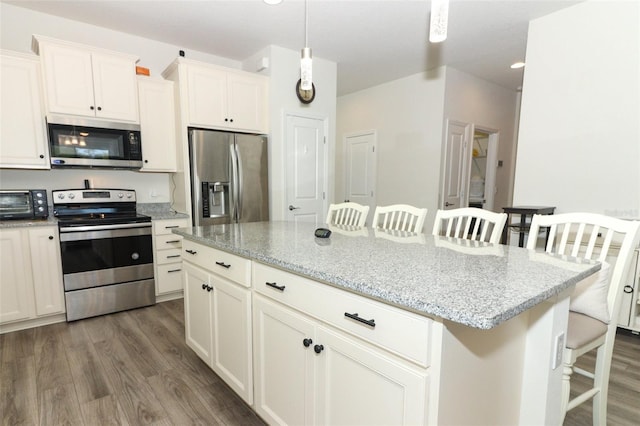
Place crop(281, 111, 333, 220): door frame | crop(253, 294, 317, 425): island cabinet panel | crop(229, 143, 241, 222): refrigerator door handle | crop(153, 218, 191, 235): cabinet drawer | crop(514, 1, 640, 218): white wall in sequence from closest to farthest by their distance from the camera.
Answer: crop(253, 294, 317, 425): island cabinet panel < crop(514, 1, 640, 218): white wall < crop(153, 218, 191, 235): cabinet drawer < crop(229, 143, 241, 222): refrigerator door handle < crop(281, 111, 333, 220): door frame

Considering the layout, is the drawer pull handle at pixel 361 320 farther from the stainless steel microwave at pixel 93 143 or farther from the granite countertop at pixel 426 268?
the stainless steel microwave at pixel 93 143

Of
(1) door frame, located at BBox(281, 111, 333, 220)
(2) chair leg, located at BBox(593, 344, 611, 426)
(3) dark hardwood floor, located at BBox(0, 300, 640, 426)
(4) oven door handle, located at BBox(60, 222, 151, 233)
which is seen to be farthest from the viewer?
(1) door frame, located at BBox(281, 111, 333, 220)

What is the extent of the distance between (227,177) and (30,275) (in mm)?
1845

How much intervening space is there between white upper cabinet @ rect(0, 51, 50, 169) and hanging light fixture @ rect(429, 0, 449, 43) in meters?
3.19

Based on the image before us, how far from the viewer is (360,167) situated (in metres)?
5.41

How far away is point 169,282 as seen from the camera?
3.33m

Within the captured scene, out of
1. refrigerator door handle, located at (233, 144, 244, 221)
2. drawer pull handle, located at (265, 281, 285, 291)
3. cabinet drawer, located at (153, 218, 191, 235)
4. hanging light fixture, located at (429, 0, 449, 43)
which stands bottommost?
cabinet drawer, located at (153, 218, 191, 235)

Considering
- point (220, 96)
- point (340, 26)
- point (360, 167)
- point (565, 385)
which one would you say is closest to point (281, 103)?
point (220, 96)

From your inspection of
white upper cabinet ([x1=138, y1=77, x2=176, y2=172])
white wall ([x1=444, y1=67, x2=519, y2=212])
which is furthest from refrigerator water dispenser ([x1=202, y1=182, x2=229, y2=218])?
white wall ([x1=444, y1=67, x2=519, y2=212])

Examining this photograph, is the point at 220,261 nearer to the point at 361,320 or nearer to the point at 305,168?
the point at 361,320

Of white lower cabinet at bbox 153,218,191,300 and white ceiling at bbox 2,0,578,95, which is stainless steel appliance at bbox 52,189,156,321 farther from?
white ceiling at bbox 2,0,578,95

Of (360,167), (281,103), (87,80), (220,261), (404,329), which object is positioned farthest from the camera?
(360,167)

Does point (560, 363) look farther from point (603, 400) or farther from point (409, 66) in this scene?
point (409, 66)

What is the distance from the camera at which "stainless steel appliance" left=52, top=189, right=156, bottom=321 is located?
2.80m
